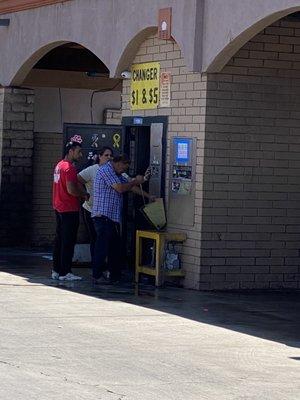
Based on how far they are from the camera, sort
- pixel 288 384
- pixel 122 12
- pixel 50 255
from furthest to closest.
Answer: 1. pixel 50 255
2. pixel 122 12
3. pixel 288 384

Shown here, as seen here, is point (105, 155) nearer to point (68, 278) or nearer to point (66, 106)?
point (68, 278)

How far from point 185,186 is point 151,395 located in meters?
6.82

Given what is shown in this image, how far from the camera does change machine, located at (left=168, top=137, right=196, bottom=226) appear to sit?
48.6ft

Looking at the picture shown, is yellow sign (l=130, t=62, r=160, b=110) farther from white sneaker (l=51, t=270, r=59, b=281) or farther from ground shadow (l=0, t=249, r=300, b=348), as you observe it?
white sneaker (l=51, t=270, r=59, b=281)

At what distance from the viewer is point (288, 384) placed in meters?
9.09

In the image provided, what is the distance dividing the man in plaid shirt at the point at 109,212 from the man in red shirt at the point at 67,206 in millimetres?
279

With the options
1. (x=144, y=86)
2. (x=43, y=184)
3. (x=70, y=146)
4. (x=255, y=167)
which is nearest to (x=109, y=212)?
(x=70, y=146)

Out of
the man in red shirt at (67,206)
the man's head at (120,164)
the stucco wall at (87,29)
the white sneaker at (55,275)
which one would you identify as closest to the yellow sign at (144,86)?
the stucco wall at (87,29)

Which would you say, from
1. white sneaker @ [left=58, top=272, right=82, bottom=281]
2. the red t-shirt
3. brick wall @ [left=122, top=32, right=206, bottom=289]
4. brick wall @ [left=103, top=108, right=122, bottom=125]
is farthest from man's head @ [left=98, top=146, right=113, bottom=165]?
brick wall @ [left=103, top=108, right=122, bottom=125]

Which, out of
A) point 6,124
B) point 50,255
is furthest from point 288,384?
point 6,124

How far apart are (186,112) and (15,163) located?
592cm

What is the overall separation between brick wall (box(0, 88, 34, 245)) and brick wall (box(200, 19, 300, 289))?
6308 millimetres

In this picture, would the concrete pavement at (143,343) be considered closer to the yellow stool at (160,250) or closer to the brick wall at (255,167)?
the yellow stool at (160,250)

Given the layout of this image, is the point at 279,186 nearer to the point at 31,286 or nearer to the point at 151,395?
the point at 31,286
